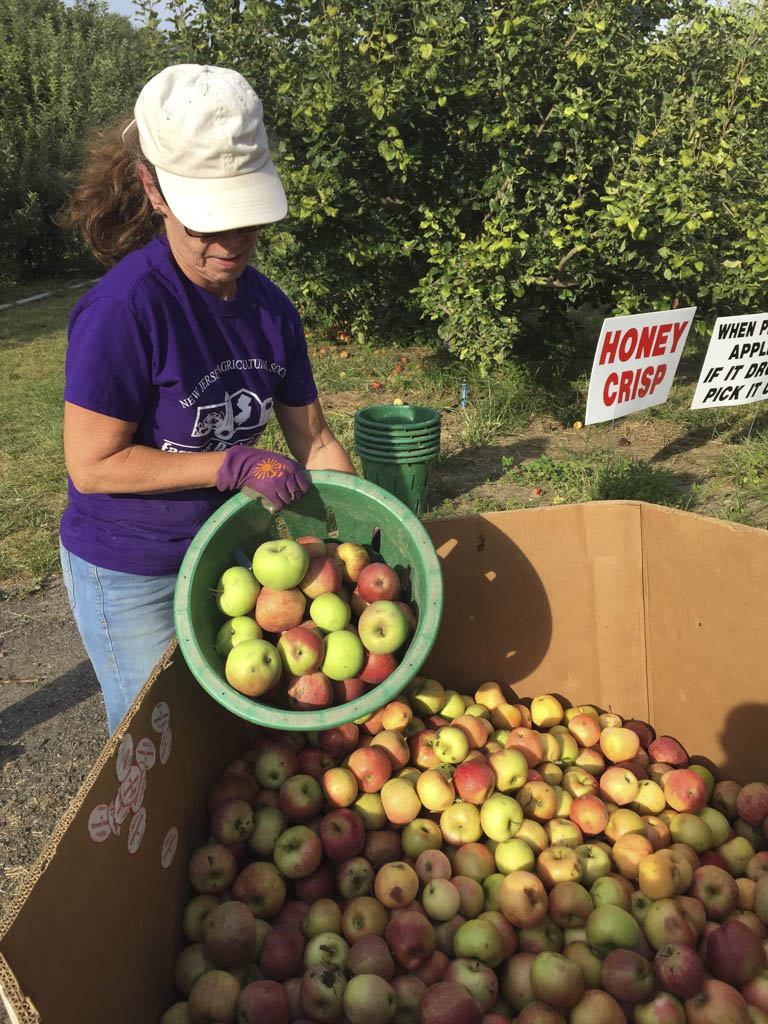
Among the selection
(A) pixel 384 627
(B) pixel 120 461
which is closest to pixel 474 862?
(A) pixel 384 627

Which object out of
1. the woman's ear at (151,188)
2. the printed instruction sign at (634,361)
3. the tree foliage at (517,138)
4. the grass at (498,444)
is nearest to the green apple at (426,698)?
the woman's ear at (151,188)

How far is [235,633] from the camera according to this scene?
6.50 ft

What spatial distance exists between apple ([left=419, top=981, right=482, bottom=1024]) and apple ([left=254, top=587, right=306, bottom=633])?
892 mm

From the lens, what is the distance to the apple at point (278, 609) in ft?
6.54

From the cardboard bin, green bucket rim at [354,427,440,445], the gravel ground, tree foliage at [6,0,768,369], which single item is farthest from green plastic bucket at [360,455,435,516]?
the cardboard bin

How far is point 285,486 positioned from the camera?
1.89 meters

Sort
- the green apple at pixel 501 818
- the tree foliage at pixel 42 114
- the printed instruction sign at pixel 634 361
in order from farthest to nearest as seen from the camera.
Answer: the tree foliage at pixel 42 114 → the printed instruction sign at pixel 634 361 → the green apple at pixel 501 818

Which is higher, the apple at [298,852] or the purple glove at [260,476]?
the purple glove at [260,476]

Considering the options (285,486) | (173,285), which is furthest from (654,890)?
(173,285)

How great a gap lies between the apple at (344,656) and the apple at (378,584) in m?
0.13

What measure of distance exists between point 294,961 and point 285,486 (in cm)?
114

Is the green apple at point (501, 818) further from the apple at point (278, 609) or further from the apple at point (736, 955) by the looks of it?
the apple at point (278, 609)

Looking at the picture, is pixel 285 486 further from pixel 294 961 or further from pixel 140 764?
pixel 294 961

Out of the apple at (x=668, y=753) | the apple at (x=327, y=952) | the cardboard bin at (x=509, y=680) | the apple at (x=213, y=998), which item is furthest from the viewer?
the apple at (x=668, y=753)
